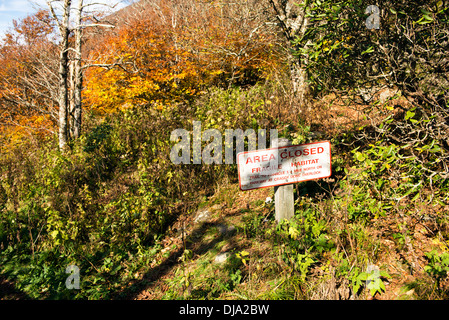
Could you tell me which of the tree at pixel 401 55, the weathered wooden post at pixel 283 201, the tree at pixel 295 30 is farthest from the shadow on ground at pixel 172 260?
the tree at pixel 295 30

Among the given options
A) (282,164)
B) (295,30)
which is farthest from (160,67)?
(282,164)

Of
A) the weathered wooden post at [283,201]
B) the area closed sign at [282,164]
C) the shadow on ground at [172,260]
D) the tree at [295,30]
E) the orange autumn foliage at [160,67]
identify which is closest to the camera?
the area closed sign at [282,164]

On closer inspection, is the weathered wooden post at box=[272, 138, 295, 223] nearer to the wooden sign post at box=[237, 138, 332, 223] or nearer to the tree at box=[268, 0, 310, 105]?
the wooden sign post at box=[237, 138, 332, 223]

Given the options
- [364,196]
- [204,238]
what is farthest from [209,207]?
[364,196]

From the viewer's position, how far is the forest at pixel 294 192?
9.22ft

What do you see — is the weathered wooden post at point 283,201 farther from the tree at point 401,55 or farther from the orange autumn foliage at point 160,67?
the orange autumn foliage at point 160,67

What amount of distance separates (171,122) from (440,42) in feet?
16.0

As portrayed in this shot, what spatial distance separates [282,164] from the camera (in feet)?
9.80

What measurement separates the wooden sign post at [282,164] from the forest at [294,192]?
1.32 feet

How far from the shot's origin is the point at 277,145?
9.96 feet

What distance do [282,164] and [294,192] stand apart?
116 centimetres

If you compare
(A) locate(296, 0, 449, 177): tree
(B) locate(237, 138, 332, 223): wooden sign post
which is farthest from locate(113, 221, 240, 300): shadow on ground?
(A) locate(296, 0, 449, 177): tree

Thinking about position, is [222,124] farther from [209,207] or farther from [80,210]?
[80,210]

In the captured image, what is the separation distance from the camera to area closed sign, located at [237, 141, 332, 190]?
9.67 feet
